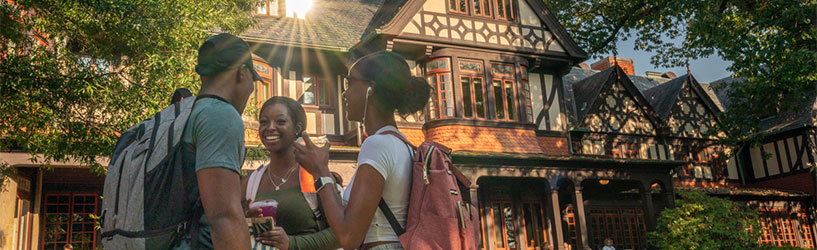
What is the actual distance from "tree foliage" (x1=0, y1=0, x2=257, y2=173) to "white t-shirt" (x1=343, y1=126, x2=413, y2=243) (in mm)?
8705

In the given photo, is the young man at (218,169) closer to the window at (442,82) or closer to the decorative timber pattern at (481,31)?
the window at (442,82)

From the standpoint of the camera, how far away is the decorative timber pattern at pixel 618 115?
2595cm

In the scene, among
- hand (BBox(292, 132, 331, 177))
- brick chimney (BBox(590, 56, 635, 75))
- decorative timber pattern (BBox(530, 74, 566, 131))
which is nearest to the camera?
hand (BBox(292, 132, 331, 177))

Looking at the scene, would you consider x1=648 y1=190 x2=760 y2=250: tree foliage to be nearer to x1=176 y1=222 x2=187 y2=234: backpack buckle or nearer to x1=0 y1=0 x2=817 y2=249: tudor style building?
x1=0 y1=0 x2=817 y2=249: tudor style building

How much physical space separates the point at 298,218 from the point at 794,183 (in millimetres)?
31063

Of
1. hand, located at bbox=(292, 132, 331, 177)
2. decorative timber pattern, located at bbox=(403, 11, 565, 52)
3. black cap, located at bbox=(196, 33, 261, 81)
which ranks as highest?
decorative timber pattern, located at bbox=(403, 11, 565, 52)

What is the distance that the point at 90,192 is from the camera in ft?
57.8

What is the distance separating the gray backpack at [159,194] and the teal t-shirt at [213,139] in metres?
0.03

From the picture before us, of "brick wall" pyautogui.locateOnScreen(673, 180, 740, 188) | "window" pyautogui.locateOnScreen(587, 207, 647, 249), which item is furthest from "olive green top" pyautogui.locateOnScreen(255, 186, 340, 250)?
"brick wall" pyautogui.locateOnScreen(673, 180, 740, 188)

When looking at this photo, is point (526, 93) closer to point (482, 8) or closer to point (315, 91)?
point (482, 8)

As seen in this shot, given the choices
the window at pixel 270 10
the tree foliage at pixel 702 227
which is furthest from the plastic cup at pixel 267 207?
the tree foliage at pixel 702 227

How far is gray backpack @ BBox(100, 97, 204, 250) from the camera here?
2.50m

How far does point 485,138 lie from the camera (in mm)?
19906

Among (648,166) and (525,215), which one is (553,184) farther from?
(648,166)
